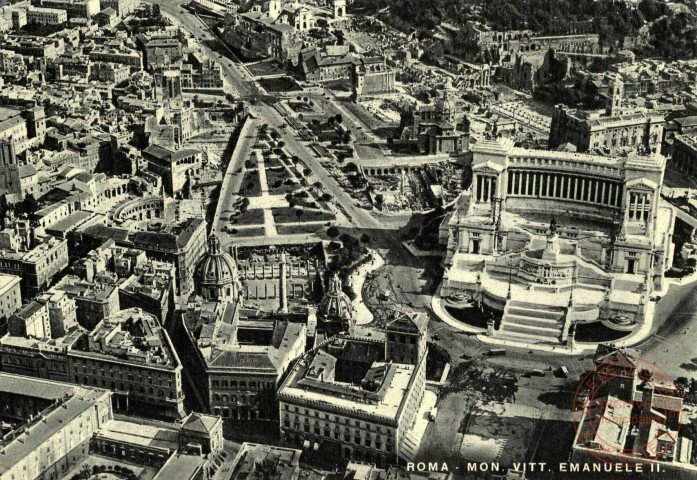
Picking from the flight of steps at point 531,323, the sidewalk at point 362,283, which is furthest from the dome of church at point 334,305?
the flight of steps at point 531,323

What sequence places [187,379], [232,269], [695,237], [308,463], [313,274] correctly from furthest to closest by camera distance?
[695,237] < [313,274] < [232,269] < [187,379] < [308,463]

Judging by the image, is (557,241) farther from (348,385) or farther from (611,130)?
(611,130)

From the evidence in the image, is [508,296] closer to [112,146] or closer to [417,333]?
[417,333]

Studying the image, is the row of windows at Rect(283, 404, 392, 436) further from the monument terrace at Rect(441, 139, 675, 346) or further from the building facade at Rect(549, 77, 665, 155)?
the building facade at Rect(549, 77, 665, 155)

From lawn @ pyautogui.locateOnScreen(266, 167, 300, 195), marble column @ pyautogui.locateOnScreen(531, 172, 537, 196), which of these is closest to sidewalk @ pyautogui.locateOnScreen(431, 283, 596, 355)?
marble column @ pyautogui.locateOnScreen(531, 172, 537, 196)

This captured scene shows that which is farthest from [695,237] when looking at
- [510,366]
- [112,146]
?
[112,146]

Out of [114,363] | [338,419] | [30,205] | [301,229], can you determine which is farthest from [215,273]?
[30,205]
